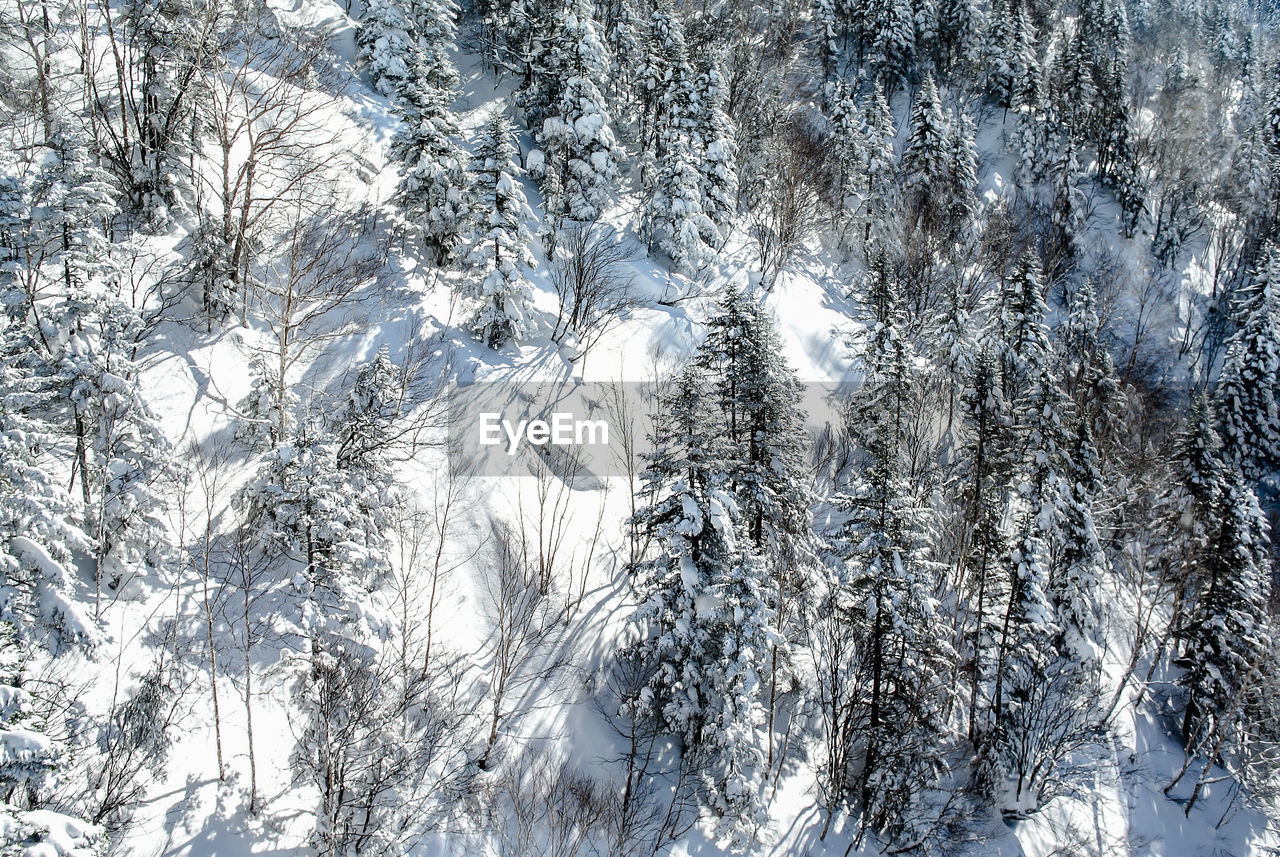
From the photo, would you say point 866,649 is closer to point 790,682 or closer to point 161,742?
point 790,682

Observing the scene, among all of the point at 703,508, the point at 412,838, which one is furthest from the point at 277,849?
the point at 703,508

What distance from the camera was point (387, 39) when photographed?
3441cm

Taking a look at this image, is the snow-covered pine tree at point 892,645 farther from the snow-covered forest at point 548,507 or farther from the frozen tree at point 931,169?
the frozen tree at point 931,169

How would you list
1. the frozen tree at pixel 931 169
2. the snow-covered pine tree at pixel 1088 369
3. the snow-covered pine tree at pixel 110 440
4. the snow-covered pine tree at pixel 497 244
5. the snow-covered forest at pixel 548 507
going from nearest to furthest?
the snow-covered pine tree at pixel 110 440 → the snow-covered forest at pixel 548 507 → the snow-covered pine tree at pixel 497 244 → the snow-covered pine tree at pixel 1088 369 → the frozen tree at pixel 931 169

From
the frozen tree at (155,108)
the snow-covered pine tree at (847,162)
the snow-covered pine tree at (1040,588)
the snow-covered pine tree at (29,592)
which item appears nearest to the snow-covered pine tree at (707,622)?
the snow-covered pine tree at (1040,588)

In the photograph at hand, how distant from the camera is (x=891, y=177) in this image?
133 feet

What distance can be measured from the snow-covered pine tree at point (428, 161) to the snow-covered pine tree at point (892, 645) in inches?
655

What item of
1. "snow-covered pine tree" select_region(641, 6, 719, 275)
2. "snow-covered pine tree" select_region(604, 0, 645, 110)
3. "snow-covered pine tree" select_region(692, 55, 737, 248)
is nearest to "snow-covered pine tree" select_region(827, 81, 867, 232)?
"snow-covered pine tree" select_region(692, 55, 737, 248)

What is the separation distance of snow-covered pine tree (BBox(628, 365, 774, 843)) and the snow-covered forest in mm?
116

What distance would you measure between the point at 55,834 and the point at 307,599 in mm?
5678

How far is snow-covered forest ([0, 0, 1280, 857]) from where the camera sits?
43.9 feet

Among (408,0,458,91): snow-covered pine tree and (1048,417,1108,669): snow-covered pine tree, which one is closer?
(1048,417,1108,669): snow-covered pine tree

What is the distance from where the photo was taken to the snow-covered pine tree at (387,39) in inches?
1337

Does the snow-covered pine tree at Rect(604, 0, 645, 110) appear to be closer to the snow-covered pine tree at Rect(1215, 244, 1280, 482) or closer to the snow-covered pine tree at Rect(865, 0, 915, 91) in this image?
the snow-covered pine tree at Rect(865, 0, 915, 91)
